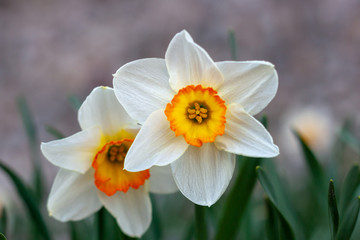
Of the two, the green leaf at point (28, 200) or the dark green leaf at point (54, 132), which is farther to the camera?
the dark green leaf at point (54, 132)

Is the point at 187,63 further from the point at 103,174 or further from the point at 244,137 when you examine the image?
the point at 103,174

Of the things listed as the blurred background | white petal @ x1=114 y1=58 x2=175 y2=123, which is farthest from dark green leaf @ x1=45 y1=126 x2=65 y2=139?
the blurred background

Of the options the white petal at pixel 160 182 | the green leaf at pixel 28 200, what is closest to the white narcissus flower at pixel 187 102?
the white petal at pixel 160 182

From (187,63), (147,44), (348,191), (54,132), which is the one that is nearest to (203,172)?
(187,63)

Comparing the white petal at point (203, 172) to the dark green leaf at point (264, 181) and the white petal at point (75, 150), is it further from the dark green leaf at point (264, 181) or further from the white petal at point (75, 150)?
the white petal at point (75, 150)

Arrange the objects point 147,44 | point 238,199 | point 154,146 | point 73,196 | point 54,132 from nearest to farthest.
A: point 154,146 → point 73,196 → point 238,199 → point 54,132 → point 147,44

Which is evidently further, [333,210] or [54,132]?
[54,132]
